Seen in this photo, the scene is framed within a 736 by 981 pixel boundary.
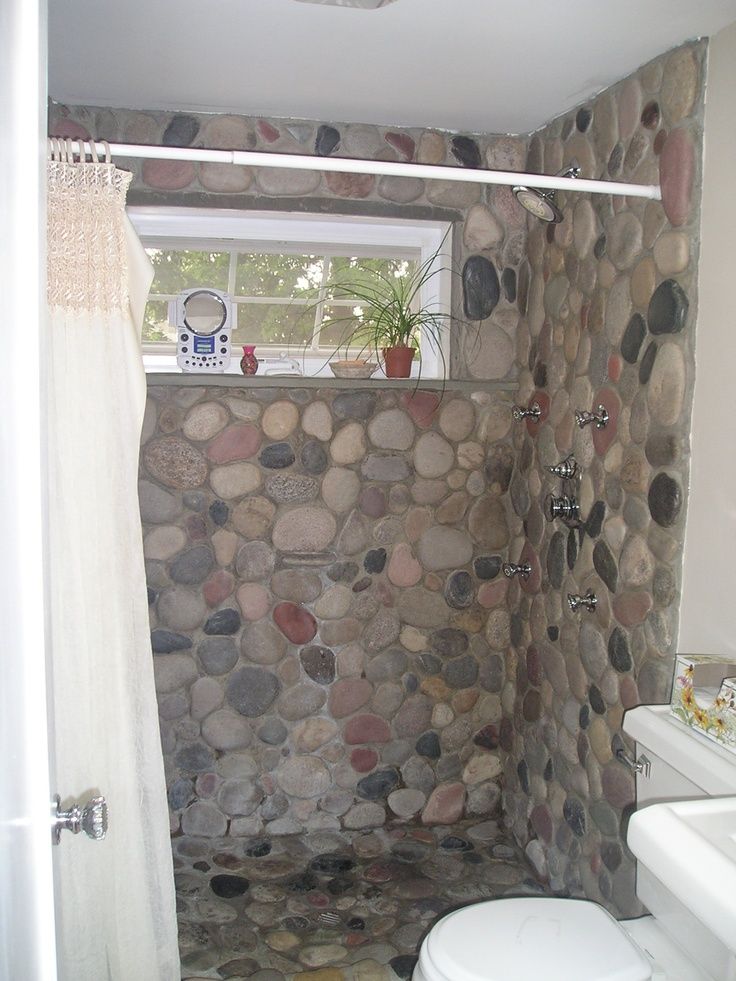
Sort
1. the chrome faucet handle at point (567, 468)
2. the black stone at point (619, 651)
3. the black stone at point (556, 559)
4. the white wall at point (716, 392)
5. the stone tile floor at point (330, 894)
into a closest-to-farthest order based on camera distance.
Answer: the white wall at point (716, 392), the black stone at point (619, 651), the stone tile floor at point (330, 894), the chrome faucet handle at point (567, 468), the black stone at point (556, 559)

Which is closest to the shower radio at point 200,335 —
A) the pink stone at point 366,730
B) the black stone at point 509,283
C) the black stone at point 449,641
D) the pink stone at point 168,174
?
the pink stone at point 168,174

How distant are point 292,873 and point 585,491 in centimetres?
143

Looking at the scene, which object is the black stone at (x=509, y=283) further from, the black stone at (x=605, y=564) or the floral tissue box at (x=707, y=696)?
the floral tissue box at (x=707, y=696)

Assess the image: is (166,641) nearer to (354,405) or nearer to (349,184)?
(354,405)

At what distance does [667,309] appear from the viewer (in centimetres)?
183

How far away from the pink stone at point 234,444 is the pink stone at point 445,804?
1271 millimetres

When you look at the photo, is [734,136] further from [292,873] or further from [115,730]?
[292,873]

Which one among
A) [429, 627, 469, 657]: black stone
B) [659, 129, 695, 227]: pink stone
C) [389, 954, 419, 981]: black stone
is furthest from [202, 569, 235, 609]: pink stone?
[659, 129, 695, 227]: pink stone

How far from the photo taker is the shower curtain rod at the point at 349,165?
1468 mm

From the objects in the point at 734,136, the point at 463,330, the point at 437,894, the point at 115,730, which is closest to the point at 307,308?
the point at 463,330

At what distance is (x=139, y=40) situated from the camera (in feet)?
6.23

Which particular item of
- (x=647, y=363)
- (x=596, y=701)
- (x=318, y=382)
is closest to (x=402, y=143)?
(x=318, y=382)

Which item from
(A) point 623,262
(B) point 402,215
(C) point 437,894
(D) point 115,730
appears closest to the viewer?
(D) point 115,730

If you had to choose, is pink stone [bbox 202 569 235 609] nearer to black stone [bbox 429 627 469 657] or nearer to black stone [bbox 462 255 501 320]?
black stone [bbox 429 627 469 657]
